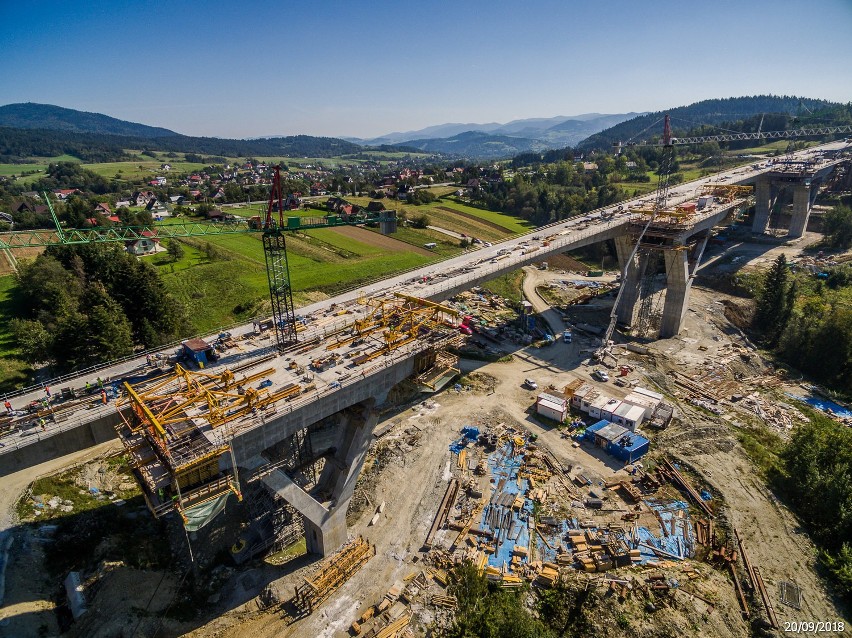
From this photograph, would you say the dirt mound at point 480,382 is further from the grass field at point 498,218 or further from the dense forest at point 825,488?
the grass field at point 498,218

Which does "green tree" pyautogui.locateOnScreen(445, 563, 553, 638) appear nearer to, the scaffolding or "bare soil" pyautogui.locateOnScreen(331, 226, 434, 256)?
the scaffolding

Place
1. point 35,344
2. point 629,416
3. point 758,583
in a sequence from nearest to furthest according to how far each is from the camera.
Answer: point 758,583 → point 629,416 → point 35,344

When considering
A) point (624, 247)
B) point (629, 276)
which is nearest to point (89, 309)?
point (629, 276)

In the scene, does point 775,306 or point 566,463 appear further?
point 775,306

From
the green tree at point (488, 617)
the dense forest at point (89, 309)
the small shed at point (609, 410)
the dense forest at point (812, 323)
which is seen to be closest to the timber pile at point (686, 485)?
the small shed at point (609, 410)

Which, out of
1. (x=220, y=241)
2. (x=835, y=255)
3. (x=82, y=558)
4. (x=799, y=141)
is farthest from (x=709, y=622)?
(x=799, y=141)

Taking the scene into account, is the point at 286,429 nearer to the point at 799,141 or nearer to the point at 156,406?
the point at 156,406
